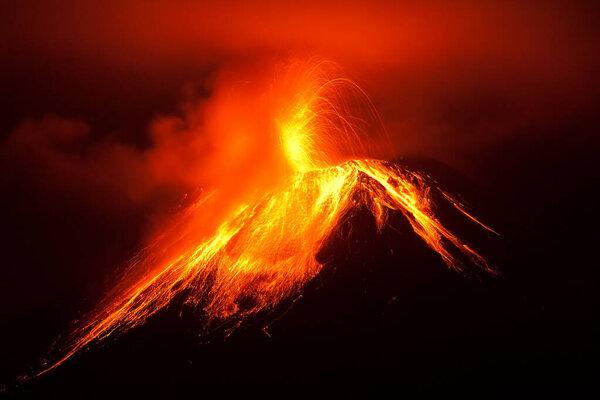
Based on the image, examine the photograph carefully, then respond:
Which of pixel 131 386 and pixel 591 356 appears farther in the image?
pixel 131 386

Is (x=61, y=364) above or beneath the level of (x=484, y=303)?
above

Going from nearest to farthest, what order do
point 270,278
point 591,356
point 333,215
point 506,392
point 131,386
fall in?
point 506,392
point 591,356
point 131,386
point 270,278
point 333,215

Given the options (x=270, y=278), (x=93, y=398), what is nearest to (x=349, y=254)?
(x=270, y=278)

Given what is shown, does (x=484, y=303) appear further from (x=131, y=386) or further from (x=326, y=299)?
(x=131, y=386)

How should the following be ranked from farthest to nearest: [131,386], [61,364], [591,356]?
1. [61,364]
2. [131,386]
3. [591,356]

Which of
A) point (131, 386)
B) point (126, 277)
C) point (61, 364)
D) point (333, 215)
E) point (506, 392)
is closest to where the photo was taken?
point (506, 392)

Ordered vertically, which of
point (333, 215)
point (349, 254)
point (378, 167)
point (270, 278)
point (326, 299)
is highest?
point (378, 167)

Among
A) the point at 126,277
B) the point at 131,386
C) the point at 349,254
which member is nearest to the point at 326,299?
the point at 349,254

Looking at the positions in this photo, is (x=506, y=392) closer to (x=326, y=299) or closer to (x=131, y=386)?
(x=326, y=299)

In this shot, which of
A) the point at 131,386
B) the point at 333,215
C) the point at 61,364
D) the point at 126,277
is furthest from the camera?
the point at 126,277
